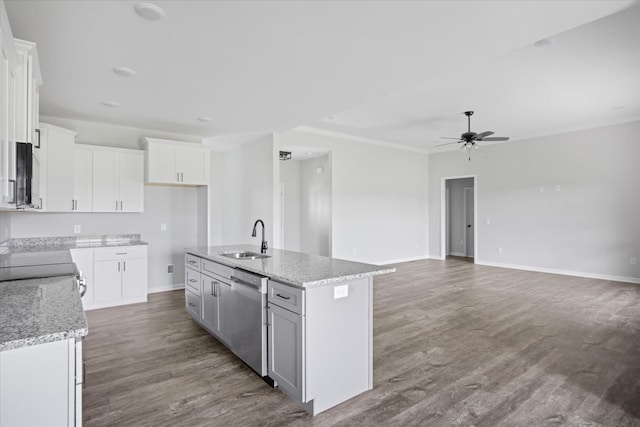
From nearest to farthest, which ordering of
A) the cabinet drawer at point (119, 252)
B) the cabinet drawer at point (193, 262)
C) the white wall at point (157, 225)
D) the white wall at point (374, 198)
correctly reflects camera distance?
the cabinet drawer at point (193, 262) → the cabinet drawer at point (119, 252) → the white wall at point (157, 225) → the white wall at point (374, 198)

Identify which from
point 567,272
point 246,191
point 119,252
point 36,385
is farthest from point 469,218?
point 36,385

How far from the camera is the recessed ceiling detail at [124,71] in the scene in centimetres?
305

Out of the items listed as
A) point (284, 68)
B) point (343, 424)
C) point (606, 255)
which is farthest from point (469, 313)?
point (606, 255)

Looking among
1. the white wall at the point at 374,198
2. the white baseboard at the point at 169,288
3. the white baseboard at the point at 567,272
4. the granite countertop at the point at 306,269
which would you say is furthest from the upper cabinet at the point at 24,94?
Answer: the white baseboard at the point at 567,272

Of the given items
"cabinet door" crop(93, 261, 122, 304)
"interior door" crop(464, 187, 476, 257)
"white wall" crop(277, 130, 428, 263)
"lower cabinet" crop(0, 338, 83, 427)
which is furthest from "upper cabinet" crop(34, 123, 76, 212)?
"interior door" crop(464, 187, 476, 257)

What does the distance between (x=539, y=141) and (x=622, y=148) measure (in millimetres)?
1355

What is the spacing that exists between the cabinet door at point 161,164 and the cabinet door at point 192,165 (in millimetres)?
87

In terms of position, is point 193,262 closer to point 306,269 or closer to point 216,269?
point 216,269

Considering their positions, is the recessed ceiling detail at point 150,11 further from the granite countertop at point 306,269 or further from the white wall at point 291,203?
the white wall at point 291,203

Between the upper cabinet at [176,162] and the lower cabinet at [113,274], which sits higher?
the upper cabinet at [176,162]

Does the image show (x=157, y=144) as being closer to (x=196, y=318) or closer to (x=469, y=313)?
(x=196, y=318)

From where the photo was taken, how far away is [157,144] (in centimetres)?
499

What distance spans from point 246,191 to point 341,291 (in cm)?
417

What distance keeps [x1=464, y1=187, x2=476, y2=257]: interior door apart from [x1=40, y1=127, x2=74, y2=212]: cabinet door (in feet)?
29.9
